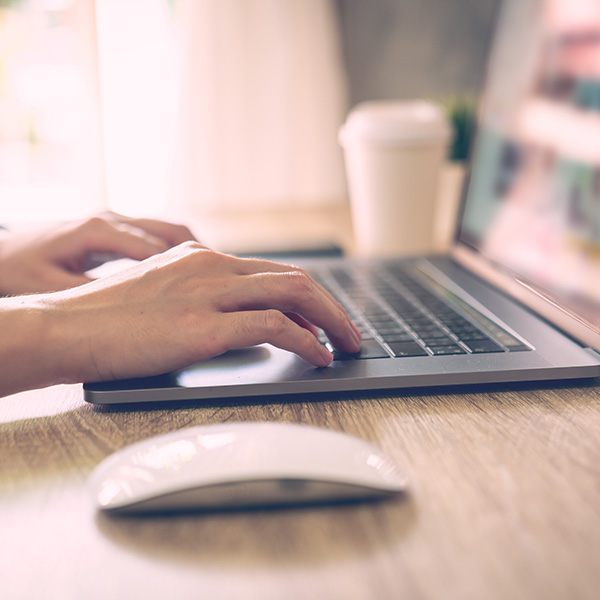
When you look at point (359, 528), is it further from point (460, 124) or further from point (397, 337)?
point (460, 124)

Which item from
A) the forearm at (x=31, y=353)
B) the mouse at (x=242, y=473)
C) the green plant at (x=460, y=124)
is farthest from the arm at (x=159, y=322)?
the green plant at (x=460, y=124)

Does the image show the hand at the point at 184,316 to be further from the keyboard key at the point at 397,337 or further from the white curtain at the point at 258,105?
the white curtain at the point at 258,105

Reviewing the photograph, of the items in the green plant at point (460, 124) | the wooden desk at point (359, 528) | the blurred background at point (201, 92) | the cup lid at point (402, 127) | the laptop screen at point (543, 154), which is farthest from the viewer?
the blurred background at point (201, 92)

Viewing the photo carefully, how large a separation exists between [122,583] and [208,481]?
5cm

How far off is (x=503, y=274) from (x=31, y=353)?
0.52 meters

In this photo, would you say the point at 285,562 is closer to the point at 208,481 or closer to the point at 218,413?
the point at 208,481

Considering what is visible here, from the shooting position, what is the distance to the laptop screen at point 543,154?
0.59m

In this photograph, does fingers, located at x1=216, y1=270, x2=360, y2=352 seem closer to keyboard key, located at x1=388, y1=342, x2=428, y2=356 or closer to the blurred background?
keyboard key, located at x1=388, y1=342, x2=428, y2=356

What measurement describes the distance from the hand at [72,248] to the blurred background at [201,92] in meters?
2.01

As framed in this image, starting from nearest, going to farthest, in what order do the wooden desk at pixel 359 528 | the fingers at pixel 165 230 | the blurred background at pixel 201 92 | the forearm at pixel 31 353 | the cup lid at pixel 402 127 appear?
the wooden desk at pixel 359 528, the forearm at pixel 31 353, the fingers at pixel 165 230, the cup lid at pixel 402 127, the blurred background at pixel 201 92

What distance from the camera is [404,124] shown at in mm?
1003

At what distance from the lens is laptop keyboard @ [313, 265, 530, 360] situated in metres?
0.51

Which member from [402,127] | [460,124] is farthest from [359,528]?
[460,124]

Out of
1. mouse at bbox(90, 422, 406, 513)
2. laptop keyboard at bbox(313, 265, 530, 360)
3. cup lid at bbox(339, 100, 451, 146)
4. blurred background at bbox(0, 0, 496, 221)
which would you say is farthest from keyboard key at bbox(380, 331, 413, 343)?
blurred background at bbox(0, 0, 496, 221)
